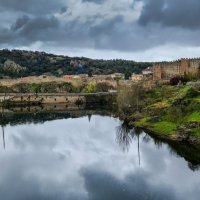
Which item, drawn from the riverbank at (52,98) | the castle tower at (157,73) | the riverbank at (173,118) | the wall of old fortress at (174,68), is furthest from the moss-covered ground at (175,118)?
the riverbank at (52,98)

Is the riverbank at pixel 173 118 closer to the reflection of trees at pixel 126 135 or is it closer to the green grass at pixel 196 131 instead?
the green grass at pixel 196 131

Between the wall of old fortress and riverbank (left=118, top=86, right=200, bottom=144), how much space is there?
2222 inches

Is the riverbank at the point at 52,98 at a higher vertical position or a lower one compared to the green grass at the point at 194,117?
lower

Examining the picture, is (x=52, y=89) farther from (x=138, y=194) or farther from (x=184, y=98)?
(x=138, y=194)

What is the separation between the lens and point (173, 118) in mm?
73812

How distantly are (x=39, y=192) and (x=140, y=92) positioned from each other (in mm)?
69540

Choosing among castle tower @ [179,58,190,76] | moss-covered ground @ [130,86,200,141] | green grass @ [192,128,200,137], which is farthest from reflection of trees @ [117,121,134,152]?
castle tower @ [179,58,190,76]

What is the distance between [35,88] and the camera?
185375mm

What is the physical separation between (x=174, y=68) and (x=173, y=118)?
84.8 meters

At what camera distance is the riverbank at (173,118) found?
65.7 meters

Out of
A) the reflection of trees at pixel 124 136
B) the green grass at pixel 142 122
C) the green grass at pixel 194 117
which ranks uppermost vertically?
the green grass at pixel 194 117

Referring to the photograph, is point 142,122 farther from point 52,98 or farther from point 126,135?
point 52,98

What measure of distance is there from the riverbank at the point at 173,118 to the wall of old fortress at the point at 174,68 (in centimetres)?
5643

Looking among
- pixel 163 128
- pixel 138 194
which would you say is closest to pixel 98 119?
pixel 163 128
